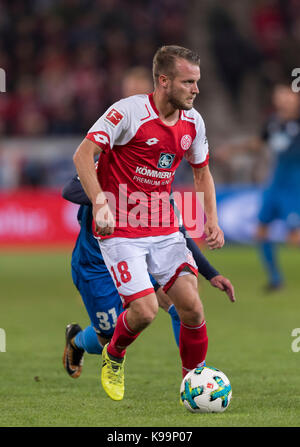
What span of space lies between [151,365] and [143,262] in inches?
63.9

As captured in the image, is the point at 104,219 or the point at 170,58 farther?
the point at 170,58

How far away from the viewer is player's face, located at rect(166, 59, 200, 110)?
16.5 feet

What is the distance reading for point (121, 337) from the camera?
17.0ft

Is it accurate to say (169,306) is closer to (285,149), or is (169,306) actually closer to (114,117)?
(114,117)

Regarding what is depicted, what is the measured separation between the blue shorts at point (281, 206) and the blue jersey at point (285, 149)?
7cm

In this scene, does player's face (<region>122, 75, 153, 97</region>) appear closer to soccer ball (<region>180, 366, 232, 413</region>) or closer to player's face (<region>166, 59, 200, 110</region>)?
player's face (<region>166, 59, 200, 110</region>)

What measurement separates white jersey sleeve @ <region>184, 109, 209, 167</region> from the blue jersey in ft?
18.3

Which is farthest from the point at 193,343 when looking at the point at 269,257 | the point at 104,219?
the point at 269,257

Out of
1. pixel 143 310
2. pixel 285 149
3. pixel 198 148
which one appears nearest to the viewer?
pixel 143 310

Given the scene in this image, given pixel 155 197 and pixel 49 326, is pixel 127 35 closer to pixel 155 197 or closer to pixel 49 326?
pixel 49 326

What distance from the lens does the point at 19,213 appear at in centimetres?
1742
